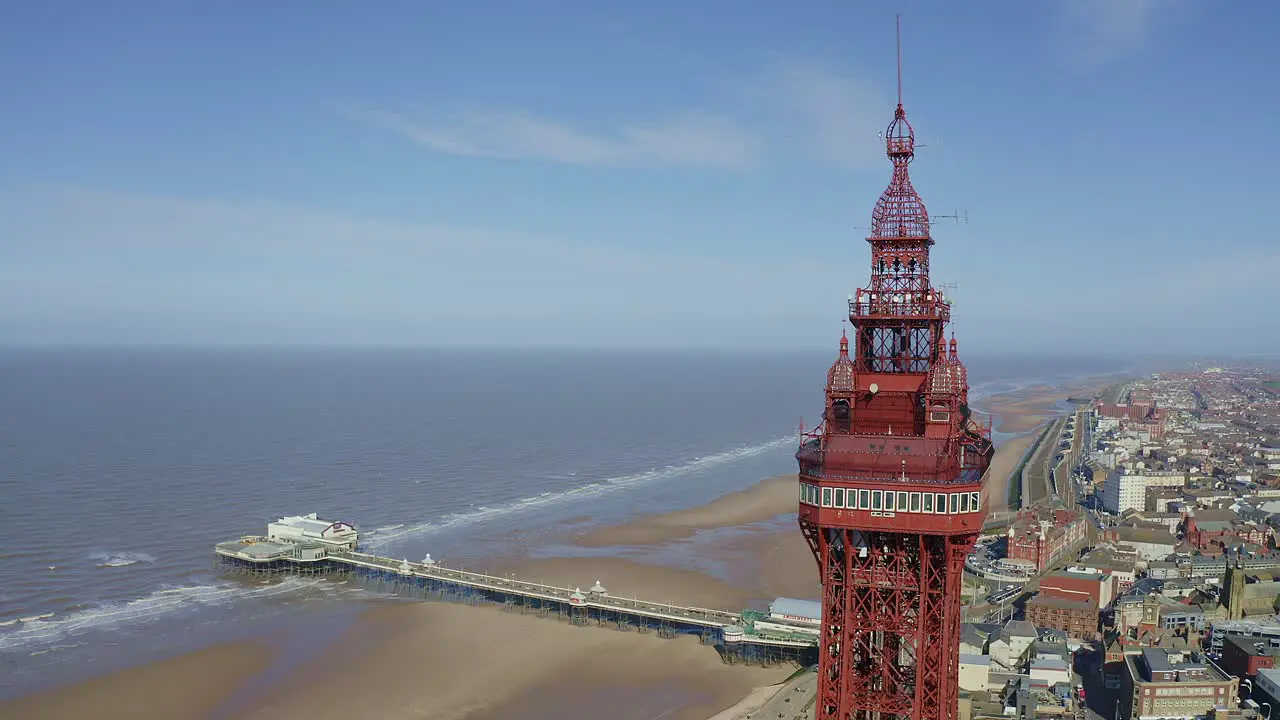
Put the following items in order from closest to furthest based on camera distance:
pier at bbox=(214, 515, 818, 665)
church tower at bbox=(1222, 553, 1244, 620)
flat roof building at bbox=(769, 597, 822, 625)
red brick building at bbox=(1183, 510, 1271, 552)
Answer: pier at bbox=(214, 515, 818, 665)
flat roof building at bbox=(769, 597, 822, 625)
church tower at bbox=(1222, 553, 1244, 620)
red brick building at bbox=(1183, 510, 1271, 552)

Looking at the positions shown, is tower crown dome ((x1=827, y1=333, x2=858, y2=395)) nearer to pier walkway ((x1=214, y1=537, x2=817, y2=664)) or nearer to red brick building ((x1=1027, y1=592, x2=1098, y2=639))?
pier walkway ((x1=214, y1=537, x2=817, y2=664))

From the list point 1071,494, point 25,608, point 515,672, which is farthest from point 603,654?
point 1071,494

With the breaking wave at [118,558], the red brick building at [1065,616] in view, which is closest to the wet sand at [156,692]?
Answer: the breaking wave at [118,558]

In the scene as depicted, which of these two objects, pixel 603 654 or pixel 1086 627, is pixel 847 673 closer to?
pixel 603 654

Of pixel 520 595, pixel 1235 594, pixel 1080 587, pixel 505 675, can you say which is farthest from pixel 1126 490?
pixel 505 675

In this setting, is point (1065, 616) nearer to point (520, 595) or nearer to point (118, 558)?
point (520, 595)

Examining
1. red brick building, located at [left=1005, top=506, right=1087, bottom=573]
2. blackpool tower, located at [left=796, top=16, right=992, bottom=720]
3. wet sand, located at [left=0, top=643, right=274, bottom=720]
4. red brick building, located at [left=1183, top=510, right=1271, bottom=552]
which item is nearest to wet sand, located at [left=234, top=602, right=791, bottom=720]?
wet sand, located at [left=0, top=643, right=274, bottom=720]

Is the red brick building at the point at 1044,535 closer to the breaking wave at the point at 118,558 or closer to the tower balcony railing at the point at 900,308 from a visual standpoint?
the tower balcony railing at the point at 900,308
